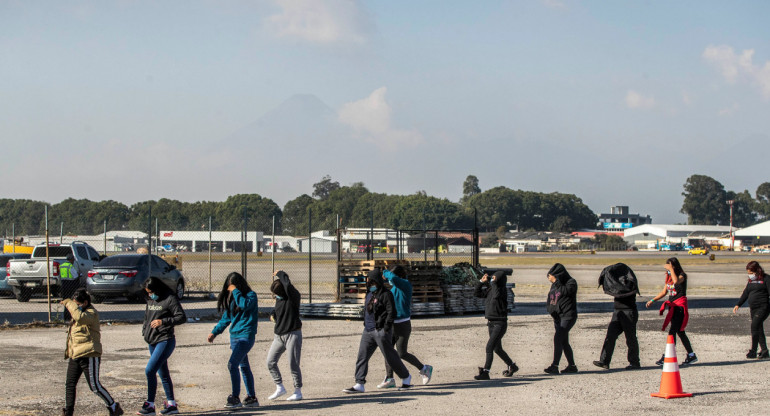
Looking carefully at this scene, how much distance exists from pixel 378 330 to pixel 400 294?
0.65m

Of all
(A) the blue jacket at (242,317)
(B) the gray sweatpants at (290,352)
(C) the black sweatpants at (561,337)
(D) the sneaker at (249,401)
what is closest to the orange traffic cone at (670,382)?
(C) the black sweatpants at (561,337)

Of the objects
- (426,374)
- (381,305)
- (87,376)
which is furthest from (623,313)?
(87,376)

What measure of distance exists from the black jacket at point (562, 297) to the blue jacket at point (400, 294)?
2.14 metres

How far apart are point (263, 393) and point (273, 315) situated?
114cm

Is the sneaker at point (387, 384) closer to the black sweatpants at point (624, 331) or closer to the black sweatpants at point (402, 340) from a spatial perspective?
the black sweatpants at point (402, 340)

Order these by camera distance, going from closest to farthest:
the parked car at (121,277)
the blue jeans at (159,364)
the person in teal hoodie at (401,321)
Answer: the blue jeans at (159,364) < the person in teal hoodie at (401,321) < the parked car at (121,277)

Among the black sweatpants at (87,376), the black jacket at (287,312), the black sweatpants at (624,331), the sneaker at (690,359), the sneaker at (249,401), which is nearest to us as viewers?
the black sweatpants at (87,376)

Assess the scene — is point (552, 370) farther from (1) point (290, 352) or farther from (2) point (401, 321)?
(1) point (290, 352)

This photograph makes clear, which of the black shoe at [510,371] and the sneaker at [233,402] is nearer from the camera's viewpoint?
the sneaker at [233,402]

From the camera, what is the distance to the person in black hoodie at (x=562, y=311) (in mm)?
11797

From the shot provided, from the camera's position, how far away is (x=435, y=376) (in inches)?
465

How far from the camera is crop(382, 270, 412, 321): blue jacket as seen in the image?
35.8 ft

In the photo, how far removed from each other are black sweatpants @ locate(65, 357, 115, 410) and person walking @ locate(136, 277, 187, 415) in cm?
48

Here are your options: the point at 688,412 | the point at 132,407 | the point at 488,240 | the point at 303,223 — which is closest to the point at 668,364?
the point at 688,412
